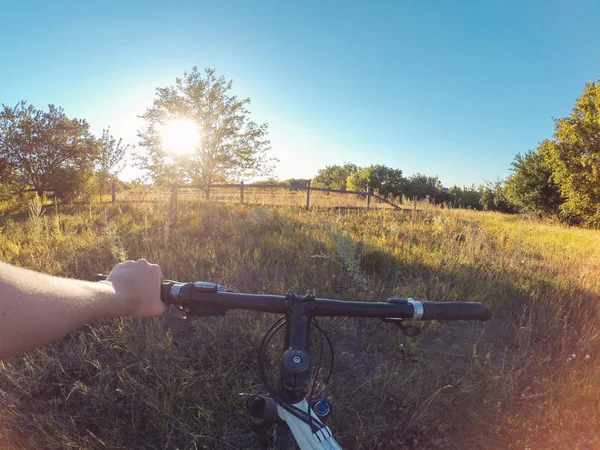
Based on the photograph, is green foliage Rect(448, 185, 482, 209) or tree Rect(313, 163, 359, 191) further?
tree Rect(313, 163, 359, 191)

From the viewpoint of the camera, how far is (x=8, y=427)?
6.15 ft

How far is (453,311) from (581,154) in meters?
20.6

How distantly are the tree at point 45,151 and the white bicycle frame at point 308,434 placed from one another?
50.0 feet

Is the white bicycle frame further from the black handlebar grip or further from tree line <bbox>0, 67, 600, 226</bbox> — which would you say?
tree line <bbox>0, 67, 600, 226</bbox>

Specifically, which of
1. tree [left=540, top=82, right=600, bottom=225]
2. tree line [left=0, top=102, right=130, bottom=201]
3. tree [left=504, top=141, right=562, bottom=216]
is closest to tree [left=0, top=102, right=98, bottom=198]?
tree line [left=0, top=102, right=130, bottom=201]

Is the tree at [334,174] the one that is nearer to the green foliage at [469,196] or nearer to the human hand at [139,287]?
the green foliage at [469,196]

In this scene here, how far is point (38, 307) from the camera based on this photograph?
0.87 meters

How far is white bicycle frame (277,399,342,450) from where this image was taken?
97 cm

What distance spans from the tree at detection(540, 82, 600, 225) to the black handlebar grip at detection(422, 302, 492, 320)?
19.5 metres

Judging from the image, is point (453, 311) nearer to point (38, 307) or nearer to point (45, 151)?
point (38, 307)

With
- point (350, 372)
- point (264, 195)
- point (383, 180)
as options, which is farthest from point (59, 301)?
point (383, 180)

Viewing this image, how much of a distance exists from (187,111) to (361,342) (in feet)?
63.6

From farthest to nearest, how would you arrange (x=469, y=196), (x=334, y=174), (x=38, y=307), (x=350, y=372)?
(x=334, y=174) → (x=469, y=196) → (x=350, y=372) → (x=38, y=307)

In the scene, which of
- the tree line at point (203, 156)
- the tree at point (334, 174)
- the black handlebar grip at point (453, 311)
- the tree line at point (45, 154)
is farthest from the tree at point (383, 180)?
the black handlebar grip at point (453, 311)
